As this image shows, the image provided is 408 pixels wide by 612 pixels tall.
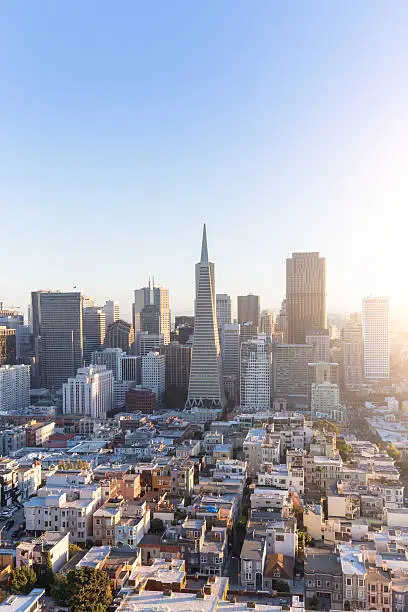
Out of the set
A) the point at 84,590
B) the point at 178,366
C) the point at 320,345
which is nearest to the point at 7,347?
the point at 178,366

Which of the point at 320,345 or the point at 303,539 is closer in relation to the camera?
the point at 303,539

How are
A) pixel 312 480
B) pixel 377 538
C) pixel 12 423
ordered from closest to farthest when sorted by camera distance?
1. pixel 377 538
2. pixel 312 480
3. pixel 12 423

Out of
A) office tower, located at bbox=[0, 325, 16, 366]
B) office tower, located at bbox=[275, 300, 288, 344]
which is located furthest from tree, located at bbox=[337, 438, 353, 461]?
office tower, located at bbox=[275, 300, 288, 344]

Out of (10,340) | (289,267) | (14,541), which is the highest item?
(289,267)

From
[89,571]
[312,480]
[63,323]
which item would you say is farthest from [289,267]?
[89,571]

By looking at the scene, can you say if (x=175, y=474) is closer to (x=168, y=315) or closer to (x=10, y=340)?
(x=10, y=340)

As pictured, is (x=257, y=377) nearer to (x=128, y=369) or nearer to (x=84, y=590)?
(x=128, y=369)
